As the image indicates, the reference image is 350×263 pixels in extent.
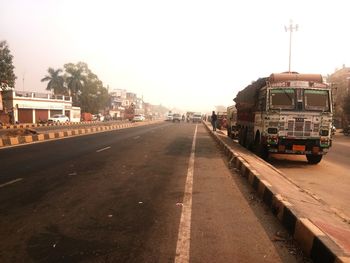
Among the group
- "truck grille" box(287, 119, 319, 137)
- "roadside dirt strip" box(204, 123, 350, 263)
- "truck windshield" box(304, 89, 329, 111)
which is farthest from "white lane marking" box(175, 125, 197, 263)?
"truck windshield" box(304, 89, 329, 111)

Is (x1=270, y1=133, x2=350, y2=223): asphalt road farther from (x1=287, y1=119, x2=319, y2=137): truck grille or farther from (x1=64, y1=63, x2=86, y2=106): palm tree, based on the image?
(x1=64, y1=63, x2=86, y2=106): palm tree

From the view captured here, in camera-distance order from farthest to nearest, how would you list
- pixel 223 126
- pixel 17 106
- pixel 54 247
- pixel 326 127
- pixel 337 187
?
pixel 17 106
pixel 223 126
pixel 326 127
pixel 337 187
pixel 54 247

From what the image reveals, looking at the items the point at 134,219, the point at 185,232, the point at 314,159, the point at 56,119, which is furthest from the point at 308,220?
the point at 56,119

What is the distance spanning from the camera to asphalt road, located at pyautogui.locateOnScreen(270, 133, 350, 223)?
8609 mm

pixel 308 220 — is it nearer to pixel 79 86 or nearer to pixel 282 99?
pixel 282 99

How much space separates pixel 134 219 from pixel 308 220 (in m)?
2.63

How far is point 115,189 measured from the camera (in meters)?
8.55

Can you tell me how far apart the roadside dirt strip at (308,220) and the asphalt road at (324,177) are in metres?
0.49

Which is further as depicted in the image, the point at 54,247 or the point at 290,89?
the point at 290,89

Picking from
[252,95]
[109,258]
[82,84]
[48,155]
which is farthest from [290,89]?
[82,84]

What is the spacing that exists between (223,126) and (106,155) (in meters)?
35.7

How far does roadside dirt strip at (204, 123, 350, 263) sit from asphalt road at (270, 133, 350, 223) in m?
0.49

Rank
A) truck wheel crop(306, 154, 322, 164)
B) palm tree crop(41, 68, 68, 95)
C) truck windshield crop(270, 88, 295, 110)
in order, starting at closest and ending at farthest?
1. truck windshield crop(270, 88, 295, 110)
2. truck wheel crop(306, 154, 322, 164)
3. palm tree crop(41, 68, 68, 95)

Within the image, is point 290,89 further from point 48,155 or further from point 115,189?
point 48,155
